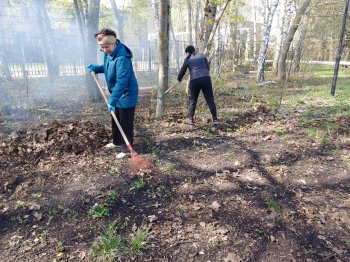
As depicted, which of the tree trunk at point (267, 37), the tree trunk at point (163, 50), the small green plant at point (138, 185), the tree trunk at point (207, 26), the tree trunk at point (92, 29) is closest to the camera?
the small green plant at point (138, 185)

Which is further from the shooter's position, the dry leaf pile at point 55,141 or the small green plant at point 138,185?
the dry leaf pile at point 55,141

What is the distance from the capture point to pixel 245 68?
17.2 meters

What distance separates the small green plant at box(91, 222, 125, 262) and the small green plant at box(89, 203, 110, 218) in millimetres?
345

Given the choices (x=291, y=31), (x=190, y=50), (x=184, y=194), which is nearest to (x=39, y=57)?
(x=190, y=50)

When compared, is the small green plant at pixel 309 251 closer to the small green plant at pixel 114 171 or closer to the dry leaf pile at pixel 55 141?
the small green plant at pixel 114 171

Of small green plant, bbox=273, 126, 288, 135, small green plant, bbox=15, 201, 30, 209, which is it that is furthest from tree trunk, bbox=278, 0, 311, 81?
small green plant, bbox=15, 201, 30, 209

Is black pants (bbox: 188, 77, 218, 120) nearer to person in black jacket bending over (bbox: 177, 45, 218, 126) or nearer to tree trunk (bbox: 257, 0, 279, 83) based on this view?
person in black jacket bending over (bbox: 177, 45, 218, 126)

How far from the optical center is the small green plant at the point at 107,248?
8.25 ft

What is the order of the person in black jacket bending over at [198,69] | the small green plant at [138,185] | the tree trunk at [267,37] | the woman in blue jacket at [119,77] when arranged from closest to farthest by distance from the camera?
the small green plant at [138,185]
the woman in blue jacket at [119,77]
the person in black jacket bending over at [198,69]
the tree trunk at [267,37]

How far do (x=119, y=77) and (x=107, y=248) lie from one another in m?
2.25

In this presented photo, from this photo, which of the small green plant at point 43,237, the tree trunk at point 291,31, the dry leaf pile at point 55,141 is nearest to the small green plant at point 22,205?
the small green plant at point 43,237

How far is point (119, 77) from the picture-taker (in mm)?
3936

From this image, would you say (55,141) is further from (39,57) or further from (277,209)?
(39,57)

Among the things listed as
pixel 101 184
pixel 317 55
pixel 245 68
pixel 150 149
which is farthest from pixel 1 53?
pixel 317 55
